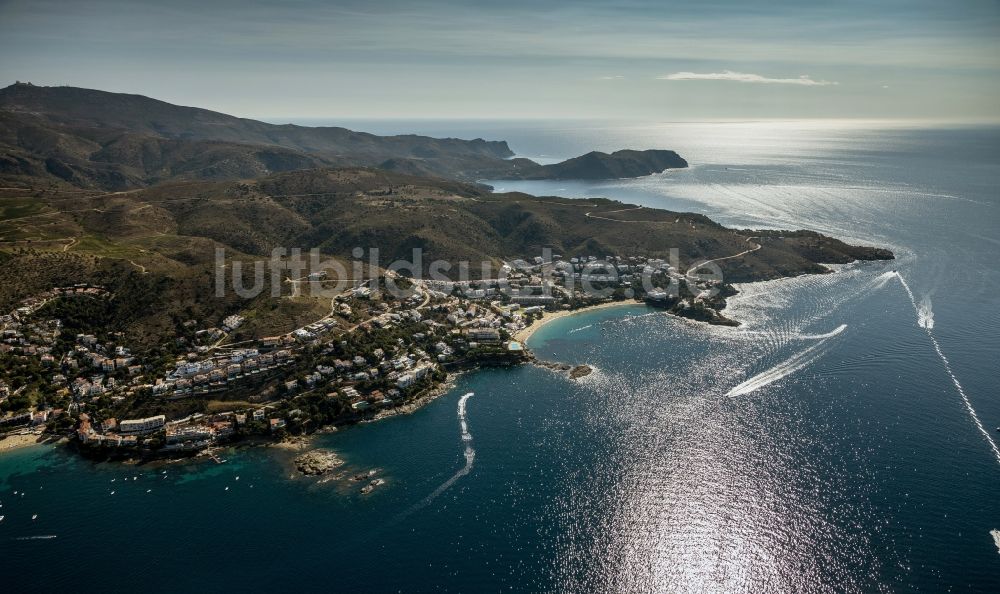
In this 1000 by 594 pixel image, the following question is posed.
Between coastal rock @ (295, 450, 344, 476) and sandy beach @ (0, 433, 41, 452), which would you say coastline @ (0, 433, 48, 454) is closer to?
sandy beach @ (0, 433, 41, 452)

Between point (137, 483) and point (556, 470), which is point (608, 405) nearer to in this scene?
point (556, 470)

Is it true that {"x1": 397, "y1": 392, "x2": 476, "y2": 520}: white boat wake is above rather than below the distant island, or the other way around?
below

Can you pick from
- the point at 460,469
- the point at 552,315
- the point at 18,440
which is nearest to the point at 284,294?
the point at 18,440

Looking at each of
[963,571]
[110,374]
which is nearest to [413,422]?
[110,374]

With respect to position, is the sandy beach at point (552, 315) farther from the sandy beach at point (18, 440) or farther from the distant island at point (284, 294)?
the sandy beach at point (18, 440)

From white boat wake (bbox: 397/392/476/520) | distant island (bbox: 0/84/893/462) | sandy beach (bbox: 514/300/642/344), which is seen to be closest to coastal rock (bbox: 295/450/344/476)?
distant island (bbox: 0/84/893/462)

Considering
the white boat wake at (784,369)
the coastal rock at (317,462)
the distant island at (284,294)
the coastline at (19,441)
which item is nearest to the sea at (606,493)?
the white boat wake at (784,369)
